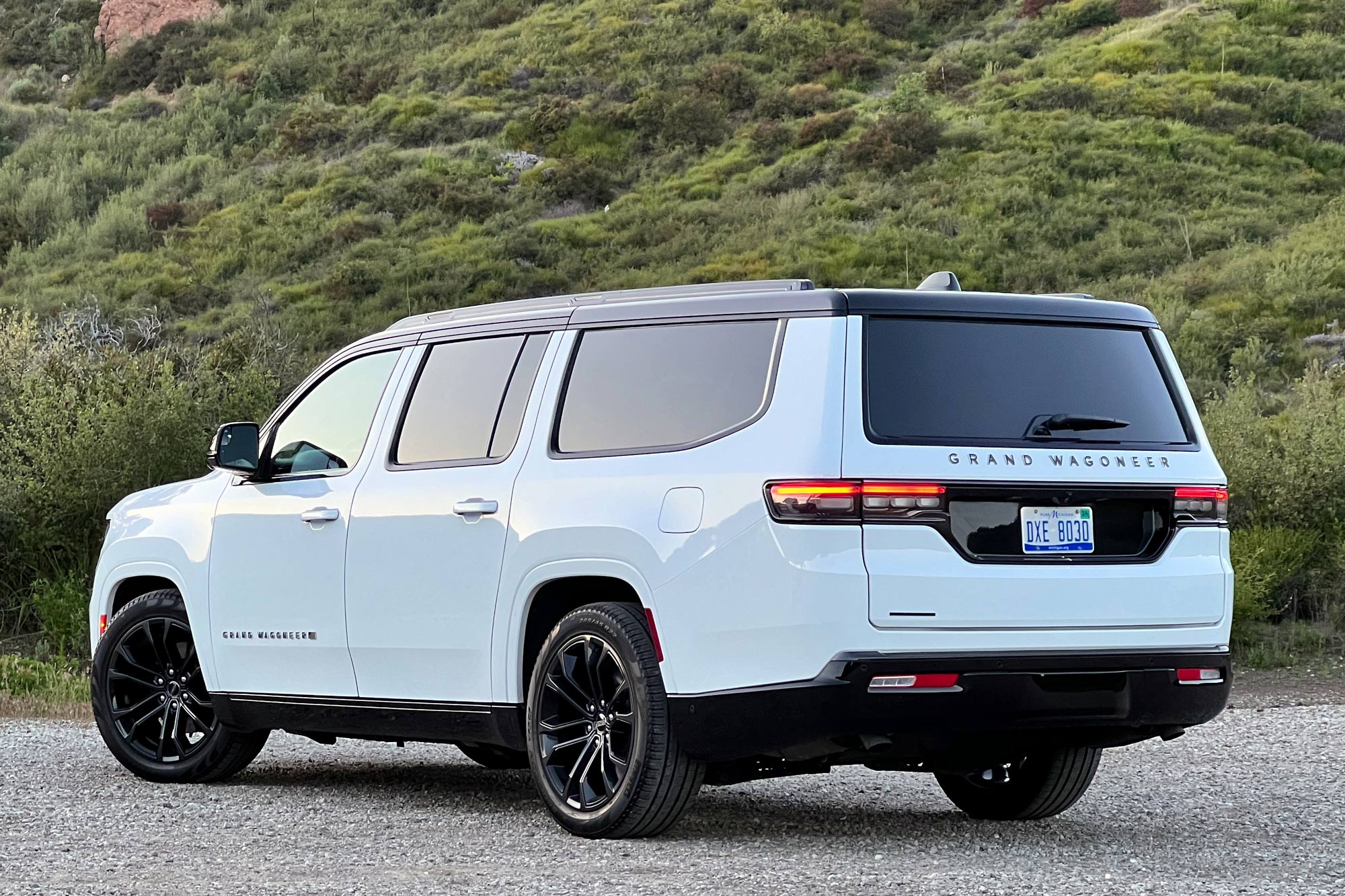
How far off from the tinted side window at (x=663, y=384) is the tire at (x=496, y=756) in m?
2.01

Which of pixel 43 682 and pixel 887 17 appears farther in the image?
pixel 887 17

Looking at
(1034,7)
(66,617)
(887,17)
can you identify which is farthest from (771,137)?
(66,617)

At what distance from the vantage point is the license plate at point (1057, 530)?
20.0 ft

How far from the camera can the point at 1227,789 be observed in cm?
845

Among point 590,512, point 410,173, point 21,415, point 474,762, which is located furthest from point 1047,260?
point 590,512

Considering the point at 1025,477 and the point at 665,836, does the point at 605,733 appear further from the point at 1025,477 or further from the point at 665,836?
the point at 1025,477

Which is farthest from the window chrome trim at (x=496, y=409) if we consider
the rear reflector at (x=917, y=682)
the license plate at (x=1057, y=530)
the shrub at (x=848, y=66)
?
the shrub at (x=848, y=66)

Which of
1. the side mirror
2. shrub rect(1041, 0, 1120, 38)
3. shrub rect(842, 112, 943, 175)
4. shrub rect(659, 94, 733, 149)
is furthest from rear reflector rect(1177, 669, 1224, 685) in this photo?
shrub rect(1041, 0, 1120, 38)

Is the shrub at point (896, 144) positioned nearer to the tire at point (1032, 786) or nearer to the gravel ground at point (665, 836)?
the gravel ground at point (665, 836)

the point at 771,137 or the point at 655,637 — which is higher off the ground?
the point at 655,637

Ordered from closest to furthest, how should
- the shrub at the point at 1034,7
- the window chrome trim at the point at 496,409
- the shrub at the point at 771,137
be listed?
the window chrome trim at the point at 496,409
the shrub at the point at 771,137
the shrub at the point at 1034,7

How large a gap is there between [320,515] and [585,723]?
163 cm

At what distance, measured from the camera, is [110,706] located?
8.58 m

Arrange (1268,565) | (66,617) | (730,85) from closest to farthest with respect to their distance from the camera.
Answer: (1268,565) < (66,617) < (730,85)
